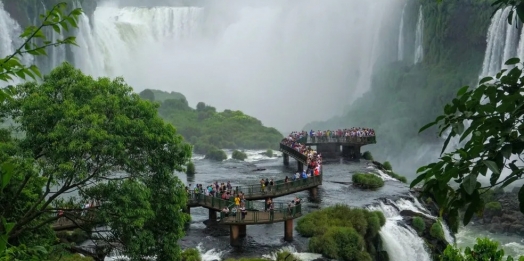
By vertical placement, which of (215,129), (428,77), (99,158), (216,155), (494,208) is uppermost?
(428,77)

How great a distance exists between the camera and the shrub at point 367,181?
97.8ft

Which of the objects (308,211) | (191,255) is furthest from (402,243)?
(191,255)

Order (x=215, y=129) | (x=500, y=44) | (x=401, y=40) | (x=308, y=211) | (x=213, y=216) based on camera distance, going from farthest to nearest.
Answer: (x=401, y=40) < (x=215, y=129) < (x=500, y=44) < (x=308, y=211) < (x=213, y=216)

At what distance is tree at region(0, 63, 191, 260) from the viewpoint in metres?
11.9

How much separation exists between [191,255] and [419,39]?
2098 inches

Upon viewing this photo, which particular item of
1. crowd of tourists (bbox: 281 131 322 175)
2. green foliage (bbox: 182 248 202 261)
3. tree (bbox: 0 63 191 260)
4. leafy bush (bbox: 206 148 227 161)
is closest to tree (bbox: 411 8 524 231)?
tree (bbox: 0 63 191 260)

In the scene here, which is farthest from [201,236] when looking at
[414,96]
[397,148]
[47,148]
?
[414,96]

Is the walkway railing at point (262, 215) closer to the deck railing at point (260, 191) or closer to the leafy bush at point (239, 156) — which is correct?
the deck railing at point (260, 191)

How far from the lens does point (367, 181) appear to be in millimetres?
29859

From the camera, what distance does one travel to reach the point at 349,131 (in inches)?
1575

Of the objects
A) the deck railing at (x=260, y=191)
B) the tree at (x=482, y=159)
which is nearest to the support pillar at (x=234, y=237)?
the deck railing at (x=260, y=191)

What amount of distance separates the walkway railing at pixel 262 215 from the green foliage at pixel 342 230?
1229 millimetres

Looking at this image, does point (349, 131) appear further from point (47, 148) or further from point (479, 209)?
point (479, 209)

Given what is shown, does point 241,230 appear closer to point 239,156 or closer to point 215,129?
point 239,156
